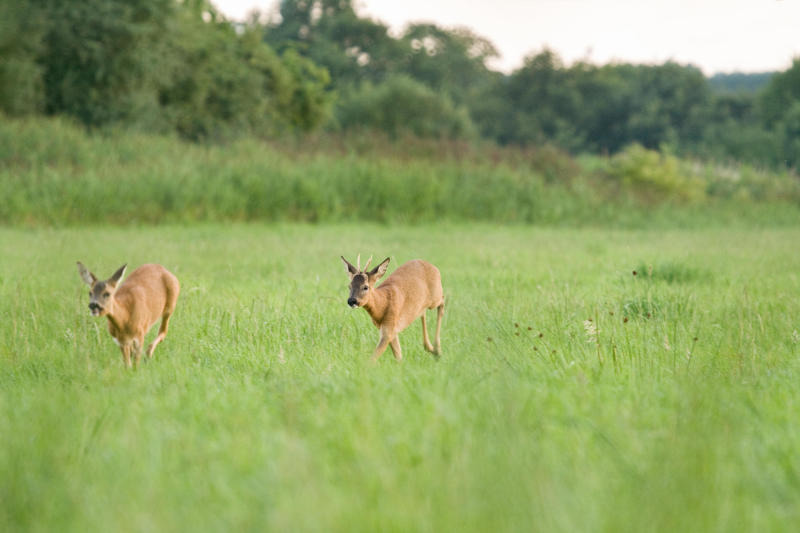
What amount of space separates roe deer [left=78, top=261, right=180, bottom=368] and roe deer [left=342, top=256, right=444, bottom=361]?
4.52ft

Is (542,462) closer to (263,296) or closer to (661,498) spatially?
(661,498)

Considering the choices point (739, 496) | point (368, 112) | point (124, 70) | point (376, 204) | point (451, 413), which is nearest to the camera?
point (739, 496)

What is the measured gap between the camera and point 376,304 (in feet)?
15.6

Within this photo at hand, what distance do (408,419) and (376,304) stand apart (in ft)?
5.09

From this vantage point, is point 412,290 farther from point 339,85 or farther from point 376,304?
point 339,85

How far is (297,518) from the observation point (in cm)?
229

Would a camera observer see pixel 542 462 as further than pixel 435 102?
No

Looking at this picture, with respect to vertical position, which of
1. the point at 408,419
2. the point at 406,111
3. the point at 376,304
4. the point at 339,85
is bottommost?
the point at 408,419

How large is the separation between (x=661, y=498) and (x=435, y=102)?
120 feet

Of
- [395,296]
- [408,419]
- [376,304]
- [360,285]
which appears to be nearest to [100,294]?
[360,285]

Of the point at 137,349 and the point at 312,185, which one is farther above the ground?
the point at 312,185

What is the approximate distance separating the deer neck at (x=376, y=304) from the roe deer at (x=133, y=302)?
1472 mm

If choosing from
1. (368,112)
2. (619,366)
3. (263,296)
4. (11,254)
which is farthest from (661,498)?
(368,112)

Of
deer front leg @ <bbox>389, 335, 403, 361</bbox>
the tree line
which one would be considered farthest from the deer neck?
the tree line
